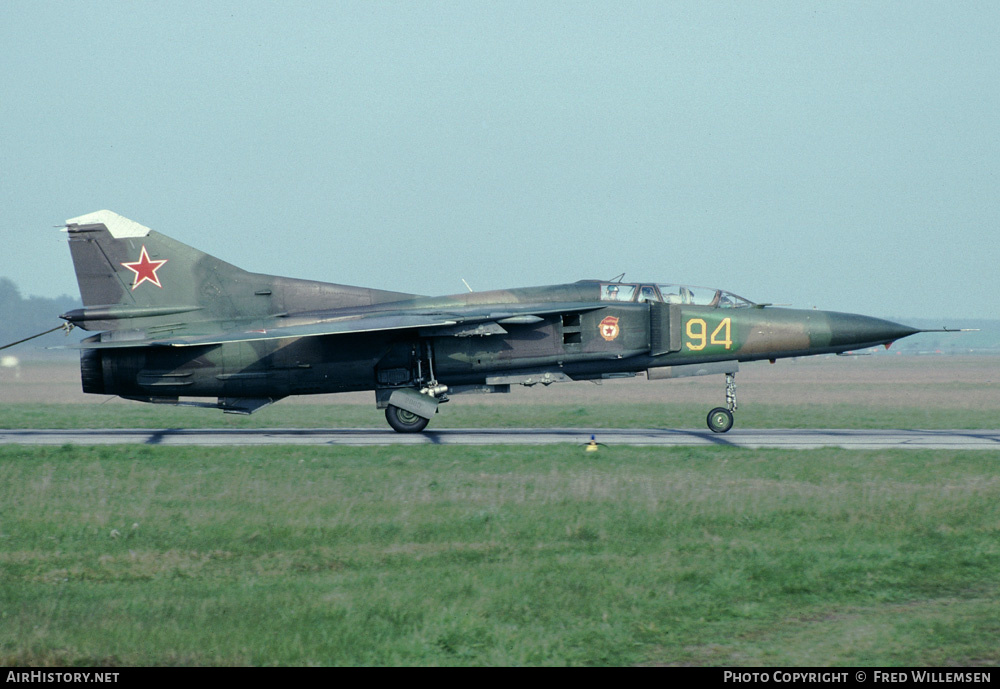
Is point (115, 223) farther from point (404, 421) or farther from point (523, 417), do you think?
point (523, 417)

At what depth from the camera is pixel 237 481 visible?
14.0 metres

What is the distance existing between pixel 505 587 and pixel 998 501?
7.80 meters

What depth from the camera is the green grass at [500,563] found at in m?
6.99

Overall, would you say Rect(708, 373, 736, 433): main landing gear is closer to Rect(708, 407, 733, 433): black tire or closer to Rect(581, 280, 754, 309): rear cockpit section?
Rect(708, 407, 733, 433): black tire

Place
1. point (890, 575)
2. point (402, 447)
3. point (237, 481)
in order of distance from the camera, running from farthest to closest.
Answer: point (402, 447), point (237, 481), point (890, 575)

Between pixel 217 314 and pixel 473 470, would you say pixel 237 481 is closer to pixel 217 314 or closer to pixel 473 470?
pixel 473 470

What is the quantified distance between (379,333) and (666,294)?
6.60 m

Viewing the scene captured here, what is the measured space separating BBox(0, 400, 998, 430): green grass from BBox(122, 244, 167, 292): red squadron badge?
6254mm

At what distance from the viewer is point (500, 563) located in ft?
31.0

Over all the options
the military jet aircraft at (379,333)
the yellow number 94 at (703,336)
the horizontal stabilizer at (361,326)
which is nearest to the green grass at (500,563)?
the horizontal stabilizer at (361,326)

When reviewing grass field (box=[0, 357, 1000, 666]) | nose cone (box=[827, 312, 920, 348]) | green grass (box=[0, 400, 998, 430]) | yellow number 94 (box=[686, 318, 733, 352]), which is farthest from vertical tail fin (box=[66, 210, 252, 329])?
nose cone (box=[827, 312, 920, 348])

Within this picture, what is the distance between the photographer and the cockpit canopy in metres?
21.2

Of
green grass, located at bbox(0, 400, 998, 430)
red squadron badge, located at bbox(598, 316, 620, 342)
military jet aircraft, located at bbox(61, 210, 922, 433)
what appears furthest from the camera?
green grass, located at bbox(0, 400, 998, 430)
